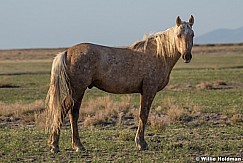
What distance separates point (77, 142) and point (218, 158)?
288cm

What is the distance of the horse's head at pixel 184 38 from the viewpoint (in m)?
9.05

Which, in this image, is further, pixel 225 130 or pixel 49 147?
pixel 225 130

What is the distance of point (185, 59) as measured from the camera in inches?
356

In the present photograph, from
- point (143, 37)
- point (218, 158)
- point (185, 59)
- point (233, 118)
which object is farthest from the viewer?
point (233, 118)

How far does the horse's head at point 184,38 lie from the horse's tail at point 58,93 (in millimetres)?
2362

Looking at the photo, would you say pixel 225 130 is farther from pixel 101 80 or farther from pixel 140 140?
pixel 101 80

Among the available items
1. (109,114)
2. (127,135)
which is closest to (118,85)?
(127,135)

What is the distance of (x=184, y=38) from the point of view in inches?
360

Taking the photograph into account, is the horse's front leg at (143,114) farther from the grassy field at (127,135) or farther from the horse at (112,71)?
the grassy field at (127,135)

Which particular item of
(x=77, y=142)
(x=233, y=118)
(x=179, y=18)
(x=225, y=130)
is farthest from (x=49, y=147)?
(x=233, y=118)

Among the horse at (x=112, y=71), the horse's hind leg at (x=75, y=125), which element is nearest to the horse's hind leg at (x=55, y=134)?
the horse at (x=112, y=71)

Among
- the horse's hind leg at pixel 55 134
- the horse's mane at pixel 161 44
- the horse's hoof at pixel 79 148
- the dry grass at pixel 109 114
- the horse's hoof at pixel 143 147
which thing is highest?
the horse's mane at pixel 161 44

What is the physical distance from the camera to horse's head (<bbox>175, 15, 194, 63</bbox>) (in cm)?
905

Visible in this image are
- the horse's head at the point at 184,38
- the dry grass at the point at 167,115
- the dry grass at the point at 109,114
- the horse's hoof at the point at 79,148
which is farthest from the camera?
the dry grass at the point at 109,114
